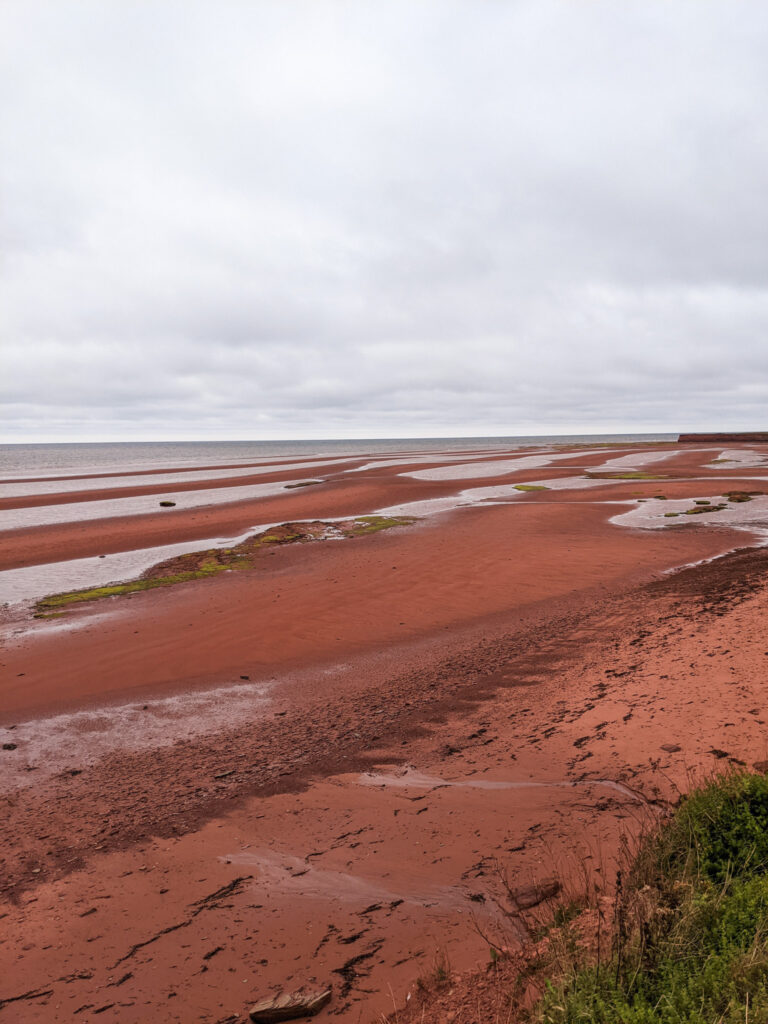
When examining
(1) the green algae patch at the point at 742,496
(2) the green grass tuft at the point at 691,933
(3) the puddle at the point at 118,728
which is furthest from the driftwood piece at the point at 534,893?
(1) the green algae patch at the point at 742,496

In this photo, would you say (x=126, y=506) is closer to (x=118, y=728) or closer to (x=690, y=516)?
(x=690, y=516)

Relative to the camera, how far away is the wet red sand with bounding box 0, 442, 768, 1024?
4.55 metres

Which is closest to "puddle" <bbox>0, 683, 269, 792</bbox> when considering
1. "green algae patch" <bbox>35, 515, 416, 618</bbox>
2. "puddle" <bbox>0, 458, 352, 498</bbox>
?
"green algae patch" <bbox>35, 515, 416, 618</bbox>

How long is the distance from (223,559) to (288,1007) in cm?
1804

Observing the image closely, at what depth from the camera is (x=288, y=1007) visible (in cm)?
398

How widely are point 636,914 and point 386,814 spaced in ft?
9.95

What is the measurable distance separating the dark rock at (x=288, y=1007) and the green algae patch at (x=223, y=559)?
13575 millimetres

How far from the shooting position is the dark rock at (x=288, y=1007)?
395 centimetres

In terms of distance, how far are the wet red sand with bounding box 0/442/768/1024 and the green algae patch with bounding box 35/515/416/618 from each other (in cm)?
140

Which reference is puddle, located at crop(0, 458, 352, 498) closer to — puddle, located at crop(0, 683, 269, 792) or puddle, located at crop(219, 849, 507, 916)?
puddle, located at crop(0, 683, 269, 792)

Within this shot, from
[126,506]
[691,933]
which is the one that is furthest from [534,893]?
[126,506]

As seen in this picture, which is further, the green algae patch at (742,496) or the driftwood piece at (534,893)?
the green algae patch at (742,496)

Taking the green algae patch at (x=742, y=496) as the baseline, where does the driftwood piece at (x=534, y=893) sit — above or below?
below

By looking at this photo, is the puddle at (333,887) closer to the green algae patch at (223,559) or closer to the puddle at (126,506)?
the green algae patch at (223,559)
